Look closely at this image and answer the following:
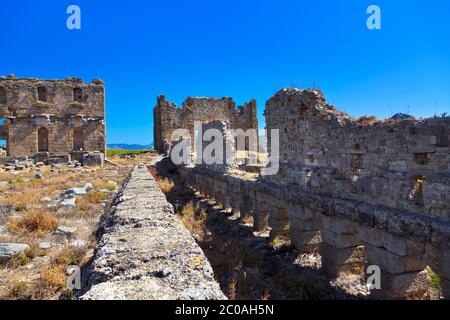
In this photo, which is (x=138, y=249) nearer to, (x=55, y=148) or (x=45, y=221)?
(x=45, y=221)

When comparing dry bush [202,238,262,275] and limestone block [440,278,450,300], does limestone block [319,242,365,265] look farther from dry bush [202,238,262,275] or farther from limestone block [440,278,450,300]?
limestone block [440,278,450,300]

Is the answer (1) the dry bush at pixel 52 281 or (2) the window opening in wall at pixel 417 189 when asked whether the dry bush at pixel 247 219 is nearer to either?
(2) the window opening in wall at pixel 417 189

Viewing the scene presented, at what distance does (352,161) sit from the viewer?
18.2 feet

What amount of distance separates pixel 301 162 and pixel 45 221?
4.97m

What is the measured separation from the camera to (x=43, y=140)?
2842cm

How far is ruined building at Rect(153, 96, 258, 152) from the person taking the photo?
2755cm

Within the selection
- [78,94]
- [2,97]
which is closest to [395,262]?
[78,94]

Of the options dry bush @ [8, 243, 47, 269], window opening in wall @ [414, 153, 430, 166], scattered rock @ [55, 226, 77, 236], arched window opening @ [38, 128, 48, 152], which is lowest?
dry bush @ [8, 243, 47, 269]

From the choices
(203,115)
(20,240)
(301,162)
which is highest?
(203,115)

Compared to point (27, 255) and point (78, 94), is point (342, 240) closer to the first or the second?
point (27, 255)

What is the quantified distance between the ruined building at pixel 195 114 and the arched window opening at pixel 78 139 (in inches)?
244

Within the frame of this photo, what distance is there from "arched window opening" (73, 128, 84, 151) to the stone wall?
27.1m

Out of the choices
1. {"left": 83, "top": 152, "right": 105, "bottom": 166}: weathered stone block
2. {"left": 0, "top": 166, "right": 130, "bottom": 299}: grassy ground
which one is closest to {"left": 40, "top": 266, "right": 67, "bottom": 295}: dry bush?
{"left": 0, "top": 166, "right": 130, "bottom": 299}: grassy ground
